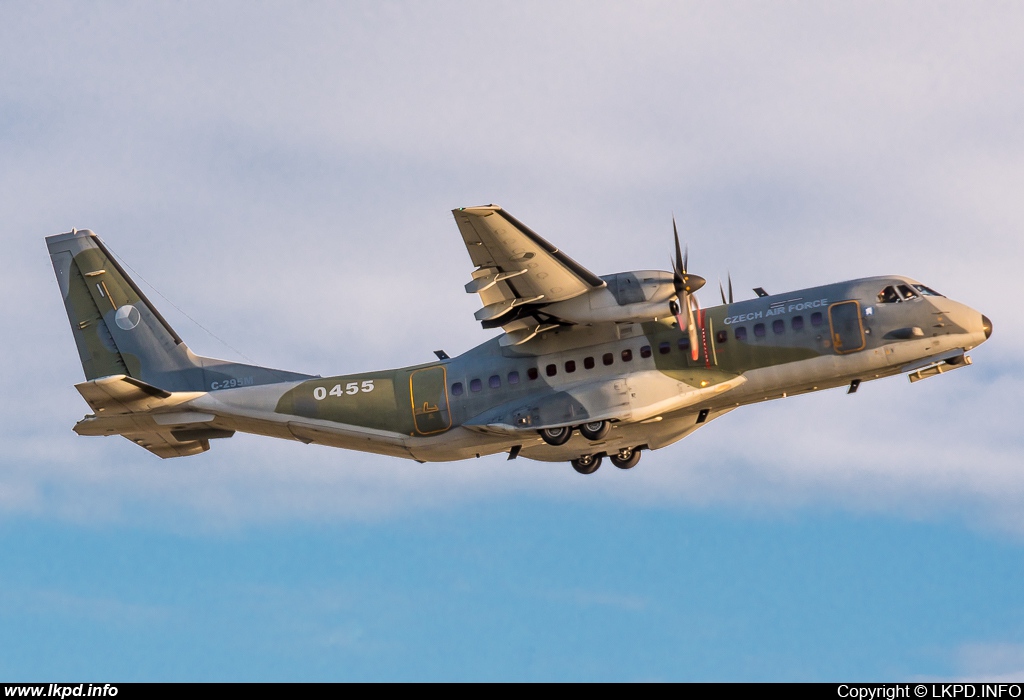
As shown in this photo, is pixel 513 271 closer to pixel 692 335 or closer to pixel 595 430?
pixel 595 430

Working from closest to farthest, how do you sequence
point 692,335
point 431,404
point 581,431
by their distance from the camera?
point 692,335 → point 581,431 → point 431,404

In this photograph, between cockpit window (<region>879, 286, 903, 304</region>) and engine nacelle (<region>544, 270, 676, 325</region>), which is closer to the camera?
engine nacelle (<region>544, 270, 676, 325</region>)

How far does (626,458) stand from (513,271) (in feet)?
22.6

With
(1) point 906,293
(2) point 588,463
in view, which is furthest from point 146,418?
(1) point 906,293

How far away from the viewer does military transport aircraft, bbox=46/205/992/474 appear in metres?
29.0

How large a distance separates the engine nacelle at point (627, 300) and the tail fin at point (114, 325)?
32.9 ft

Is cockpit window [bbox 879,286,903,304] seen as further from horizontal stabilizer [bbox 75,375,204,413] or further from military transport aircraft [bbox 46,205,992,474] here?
horizontal stabilizer [bbox 75,375,204,413]

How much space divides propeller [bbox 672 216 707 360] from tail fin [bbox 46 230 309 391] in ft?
39.5

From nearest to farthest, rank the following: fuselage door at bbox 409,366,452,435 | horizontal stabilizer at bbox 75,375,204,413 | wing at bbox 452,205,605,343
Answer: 1. wing at bbox 452,205,605,343
2. horizontal stabilizer at bbox 75,375,204,413
3. fuselage door at bbox 409,366,452,435

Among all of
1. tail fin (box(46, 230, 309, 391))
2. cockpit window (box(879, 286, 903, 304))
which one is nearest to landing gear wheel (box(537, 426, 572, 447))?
cockpit window (box(879, 286, 903, 304))

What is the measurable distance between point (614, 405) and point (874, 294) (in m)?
6.61

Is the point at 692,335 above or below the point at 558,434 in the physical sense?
above

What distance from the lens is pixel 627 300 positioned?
94.9ft
